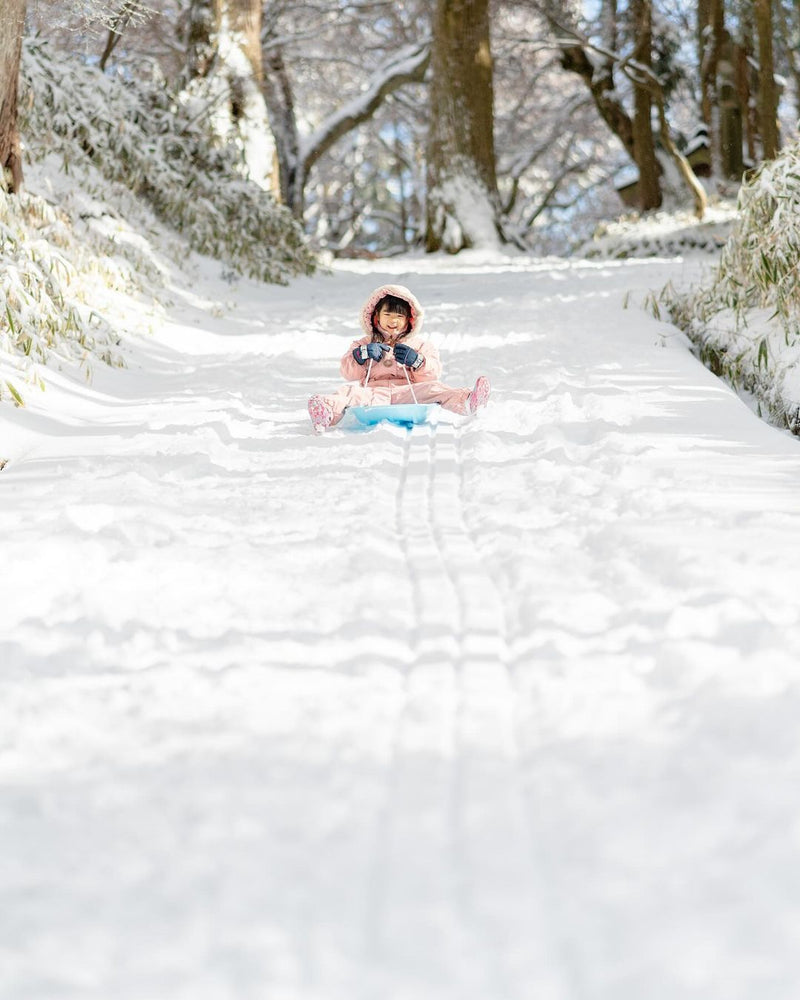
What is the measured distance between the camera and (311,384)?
18.8ft

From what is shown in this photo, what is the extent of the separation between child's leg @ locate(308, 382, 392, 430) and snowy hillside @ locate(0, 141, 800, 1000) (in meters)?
0.44

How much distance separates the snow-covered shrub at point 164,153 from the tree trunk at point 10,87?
1906 millimetres

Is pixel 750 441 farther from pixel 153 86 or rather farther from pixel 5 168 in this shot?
pixel 153 86

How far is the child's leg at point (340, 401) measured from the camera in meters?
4.46

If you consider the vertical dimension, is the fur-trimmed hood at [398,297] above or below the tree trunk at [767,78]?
below

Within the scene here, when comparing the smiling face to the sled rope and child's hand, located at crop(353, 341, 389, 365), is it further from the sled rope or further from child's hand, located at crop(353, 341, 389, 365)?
the sled rope

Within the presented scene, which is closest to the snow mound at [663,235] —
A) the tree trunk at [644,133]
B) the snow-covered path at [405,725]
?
the tree trunk at [644,133]

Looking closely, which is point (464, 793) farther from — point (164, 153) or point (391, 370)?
point (164, 153)

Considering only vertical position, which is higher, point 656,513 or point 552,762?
point 656,513

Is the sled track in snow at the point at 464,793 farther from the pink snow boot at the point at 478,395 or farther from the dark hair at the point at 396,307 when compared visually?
the dark hair at the point at 396,307

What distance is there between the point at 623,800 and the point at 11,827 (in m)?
1.09

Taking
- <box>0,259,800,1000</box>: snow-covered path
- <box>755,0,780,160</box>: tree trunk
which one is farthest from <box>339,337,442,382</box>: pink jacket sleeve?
<box>755,0,780,160</box>: tree trunk

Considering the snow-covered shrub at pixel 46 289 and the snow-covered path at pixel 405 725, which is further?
the snow-covered shrub at pixel 46 289

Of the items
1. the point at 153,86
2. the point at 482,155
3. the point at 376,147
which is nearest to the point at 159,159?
the point at 153,86
